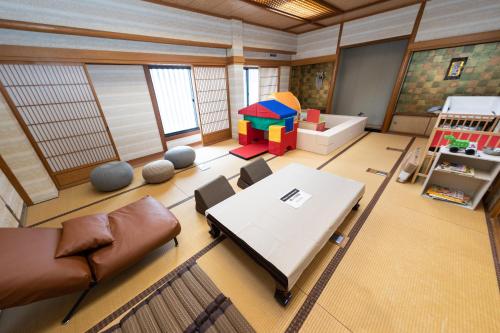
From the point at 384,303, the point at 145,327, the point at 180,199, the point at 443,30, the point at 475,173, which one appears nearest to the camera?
the point at 145,327

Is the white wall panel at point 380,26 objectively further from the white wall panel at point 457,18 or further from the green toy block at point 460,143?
the green toy block at point 460,143

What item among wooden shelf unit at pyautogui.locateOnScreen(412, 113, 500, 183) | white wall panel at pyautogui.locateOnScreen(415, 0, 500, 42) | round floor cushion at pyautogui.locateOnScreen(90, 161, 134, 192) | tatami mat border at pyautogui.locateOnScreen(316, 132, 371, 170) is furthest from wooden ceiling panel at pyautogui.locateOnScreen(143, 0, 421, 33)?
wooden shelf unit at pyautogui.locateOnScreen(412, 113, 500, 183)

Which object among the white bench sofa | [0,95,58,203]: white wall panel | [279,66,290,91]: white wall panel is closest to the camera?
[0,95,58,203]: white wall panel

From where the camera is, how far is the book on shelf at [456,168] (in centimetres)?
218

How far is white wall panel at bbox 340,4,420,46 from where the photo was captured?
4270mm

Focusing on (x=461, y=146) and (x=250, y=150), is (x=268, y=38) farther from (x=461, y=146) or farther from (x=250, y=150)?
(x=461, y=146)

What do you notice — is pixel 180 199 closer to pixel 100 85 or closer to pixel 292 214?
pixel 292 214

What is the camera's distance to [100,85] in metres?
3.21

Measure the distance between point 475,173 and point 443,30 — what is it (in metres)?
3.81

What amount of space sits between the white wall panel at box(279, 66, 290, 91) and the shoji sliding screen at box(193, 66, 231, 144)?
2667 millimetres

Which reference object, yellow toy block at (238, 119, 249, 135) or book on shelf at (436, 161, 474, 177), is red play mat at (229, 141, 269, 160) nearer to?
yellow toy block at (238, 119, 249, 135)

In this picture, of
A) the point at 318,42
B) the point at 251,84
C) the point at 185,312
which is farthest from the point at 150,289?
the point at 318,42

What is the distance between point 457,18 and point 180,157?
6466 millimetres

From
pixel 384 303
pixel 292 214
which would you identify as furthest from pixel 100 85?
pixel 384 303
